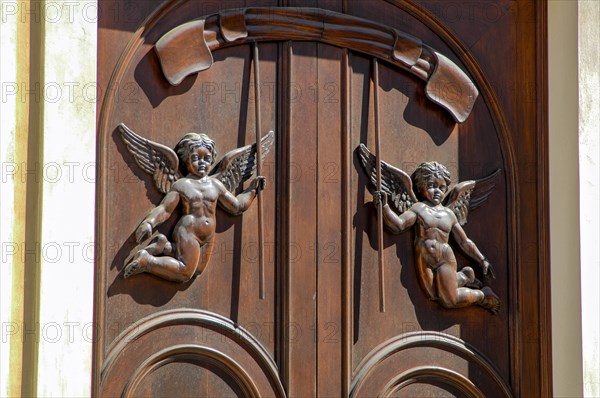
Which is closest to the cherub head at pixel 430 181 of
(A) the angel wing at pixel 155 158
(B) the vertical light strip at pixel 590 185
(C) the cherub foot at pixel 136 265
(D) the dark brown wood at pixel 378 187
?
(D) the dark brown wood at pixel 378 187

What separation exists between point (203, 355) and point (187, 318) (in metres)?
0.17

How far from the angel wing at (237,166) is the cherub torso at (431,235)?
747 millimetres

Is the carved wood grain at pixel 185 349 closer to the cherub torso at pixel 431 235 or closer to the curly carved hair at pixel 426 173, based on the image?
the cherub torso at pixel 431 235

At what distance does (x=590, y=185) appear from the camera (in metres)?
5.03

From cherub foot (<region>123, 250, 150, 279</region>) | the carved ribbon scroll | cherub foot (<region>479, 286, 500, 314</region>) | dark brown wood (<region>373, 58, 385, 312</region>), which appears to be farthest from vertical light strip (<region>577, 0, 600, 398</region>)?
cherub foot (<region>123, 250, 150, 279</region>)

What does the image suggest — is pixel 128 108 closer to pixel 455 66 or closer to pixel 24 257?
pixel 24 257

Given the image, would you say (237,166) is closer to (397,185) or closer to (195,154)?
(195,154)

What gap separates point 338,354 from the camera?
4.83m

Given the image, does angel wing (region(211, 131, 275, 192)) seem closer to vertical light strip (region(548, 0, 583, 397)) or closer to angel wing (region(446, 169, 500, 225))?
angel wing (region(446, 169, 500, 225))

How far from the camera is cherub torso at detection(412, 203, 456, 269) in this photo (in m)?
4.96

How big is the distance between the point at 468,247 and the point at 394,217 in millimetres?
378

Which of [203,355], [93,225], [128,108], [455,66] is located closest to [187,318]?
[203,355]

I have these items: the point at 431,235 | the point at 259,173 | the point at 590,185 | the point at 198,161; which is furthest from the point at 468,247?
the point at 198,161

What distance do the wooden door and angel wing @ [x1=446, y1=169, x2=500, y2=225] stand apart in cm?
4
